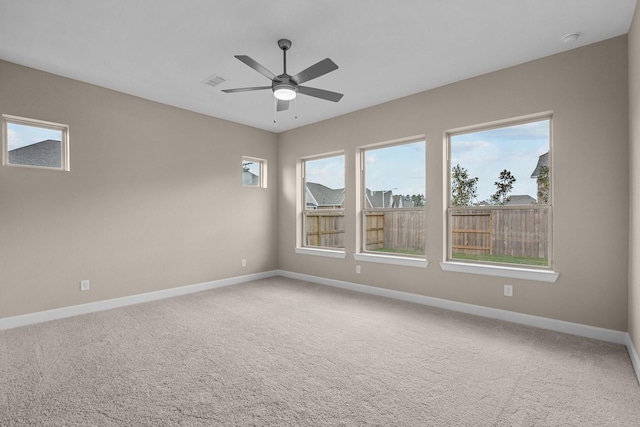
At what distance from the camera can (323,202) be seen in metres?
5.70

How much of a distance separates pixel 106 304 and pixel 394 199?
4.17m

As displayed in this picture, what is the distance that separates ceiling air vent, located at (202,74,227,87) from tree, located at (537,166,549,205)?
380 centimetres

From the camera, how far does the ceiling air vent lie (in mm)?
3723

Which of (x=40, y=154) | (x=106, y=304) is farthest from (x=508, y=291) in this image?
(x=40, y=154)

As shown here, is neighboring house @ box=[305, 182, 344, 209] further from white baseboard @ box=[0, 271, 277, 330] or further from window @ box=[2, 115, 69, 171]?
window @ box=[2, 115, 69, 171]

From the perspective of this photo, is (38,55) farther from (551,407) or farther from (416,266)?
(551,407)

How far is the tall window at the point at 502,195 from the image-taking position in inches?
135

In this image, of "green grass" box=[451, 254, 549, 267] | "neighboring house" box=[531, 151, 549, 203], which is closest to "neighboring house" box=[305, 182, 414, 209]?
"green grass" box=[451, 254, 549, 267]

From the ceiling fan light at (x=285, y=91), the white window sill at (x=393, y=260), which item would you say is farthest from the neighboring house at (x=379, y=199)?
the ceiling fan light at (x=285, y=91)

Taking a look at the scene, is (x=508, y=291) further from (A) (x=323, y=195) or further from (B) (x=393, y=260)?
(A) (x=323, y=195)

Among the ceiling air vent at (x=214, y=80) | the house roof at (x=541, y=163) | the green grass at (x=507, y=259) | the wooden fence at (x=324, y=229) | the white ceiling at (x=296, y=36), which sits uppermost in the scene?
the white ceiling at (x=296, y=36)

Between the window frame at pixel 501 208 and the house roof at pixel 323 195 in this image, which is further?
the house roof at pixel 323 195

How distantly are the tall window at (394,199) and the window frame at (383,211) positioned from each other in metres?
0.02

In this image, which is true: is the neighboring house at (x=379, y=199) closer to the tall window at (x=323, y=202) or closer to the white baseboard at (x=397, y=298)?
the tall window at (x=323, y=202)
